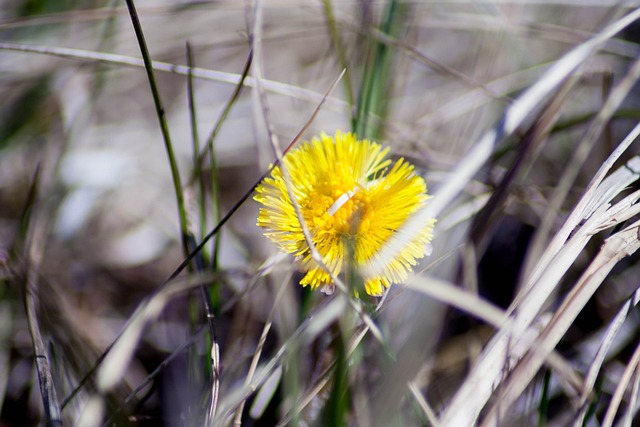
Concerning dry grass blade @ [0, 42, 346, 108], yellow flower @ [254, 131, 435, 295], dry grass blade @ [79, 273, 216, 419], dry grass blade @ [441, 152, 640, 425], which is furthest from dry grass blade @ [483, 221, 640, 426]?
dry grass blade @ [0, 42, 346, 108]

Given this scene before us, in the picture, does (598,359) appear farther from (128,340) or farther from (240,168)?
(240,168)

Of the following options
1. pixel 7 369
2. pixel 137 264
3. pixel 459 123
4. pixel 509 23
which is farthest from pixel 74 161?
pixel 509 23

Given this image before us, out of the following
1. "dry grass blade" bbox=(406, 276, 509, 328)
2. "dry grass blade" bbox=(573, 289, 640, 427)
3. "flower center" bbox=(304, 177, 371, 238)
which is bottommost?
"dry grass blade" bbox=(573, 289, 640, 427)

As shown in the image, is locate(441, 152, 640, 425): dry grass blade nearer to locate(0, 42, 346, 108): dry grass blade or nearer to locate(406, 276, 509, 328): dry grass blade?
locate(406, 276, 509, 328): dry grass blade

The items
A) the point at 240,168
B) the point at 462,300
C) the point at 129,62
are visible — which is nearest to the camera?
the point at 462,300

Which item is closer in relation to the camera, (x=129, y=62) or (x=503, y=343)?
(x=503, y=343)

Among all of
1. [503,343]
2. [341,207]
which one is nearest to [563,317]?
[503,343]
